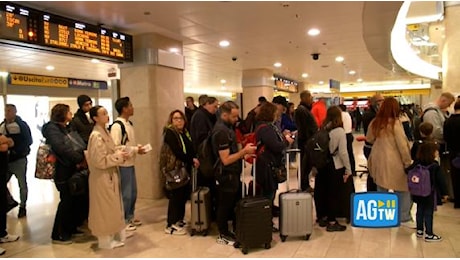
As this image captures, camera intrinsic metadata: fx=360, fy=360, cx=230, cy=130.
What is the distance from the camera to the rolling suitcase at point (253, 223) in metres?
3.36

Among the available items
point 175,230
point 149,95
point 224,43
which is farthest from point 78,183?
point 224,43

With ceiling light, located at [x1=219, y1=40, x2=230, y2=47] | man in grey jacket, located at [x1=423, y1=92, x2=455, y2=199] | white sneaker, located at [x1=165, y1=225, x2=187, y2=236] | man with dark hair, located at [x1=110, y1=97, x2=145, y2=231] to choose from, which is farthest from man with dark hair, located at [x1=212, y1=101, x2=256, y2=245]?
ceiling light, located at [x1=219, y1=40, x2=230, y2=47]

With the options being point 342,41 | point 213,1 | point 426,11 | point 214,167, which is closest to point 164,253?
point 214,167

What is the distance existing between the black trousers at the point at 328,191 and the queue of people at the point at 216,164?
11mm

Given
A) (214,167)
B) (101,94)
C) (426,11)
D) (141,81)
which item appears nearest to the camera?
(214,167)

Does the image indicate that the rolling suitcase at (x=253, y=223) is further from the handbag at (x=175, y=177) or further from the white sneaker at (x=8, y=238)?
the white sneaker at (x=8, y=238)

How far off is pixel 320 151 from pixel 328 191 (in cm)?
53

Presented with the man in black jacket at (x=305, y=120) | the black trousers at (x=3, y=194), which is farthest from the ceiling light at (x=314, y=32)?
the black trousers at (x=3, y=194)

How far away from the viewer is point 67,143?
12.2 ft

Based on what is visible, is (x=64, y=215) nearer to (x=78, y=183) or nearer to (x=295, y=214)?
(x=78, y=183)

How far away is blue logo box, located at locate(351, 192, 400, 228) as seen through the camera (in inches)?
152

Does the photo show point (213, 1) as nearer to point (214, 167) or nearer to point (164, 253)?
point (214, 167)

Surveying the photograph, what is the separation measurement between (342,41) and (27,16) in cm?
532

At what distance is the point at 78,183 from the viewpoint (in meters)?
3.66
